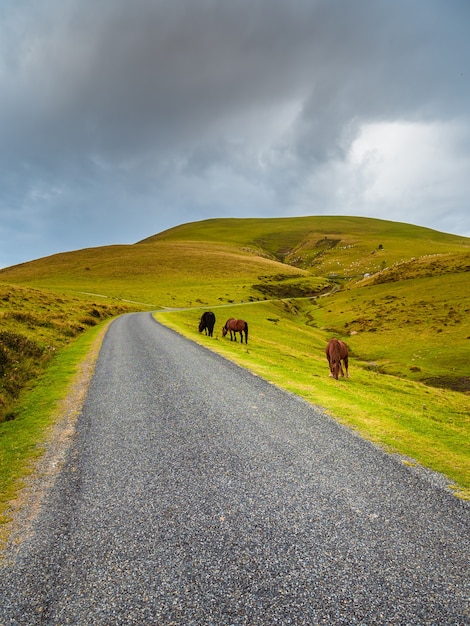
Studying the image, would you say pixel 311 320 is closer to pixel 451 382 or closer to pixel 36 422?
pixel 451 382

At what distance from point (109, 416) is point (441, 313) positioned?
178 feet

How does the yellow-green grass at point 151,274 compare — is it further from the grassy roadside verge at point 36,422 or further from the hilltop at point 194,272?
the grassy roadside verge at point 36,422

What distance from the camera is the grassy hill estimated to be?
12148mm

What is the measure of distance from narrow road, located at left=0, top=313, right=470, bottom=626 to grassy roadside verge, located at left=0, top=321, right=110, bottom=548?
0.76 metres

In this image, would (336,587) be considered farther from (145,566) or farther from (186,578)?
(145,566)

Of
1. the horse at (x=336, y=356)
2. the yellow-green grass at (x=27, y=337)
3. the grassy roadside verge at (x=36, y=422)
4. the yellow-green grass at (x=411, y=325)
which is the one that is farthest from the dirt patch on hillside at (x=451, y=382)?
the yellow-green grass at (x=27, y=337)

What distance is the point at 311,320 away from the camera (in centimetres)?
6406

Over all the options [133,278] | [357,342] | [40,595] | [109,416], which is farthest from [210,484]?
[133,278]

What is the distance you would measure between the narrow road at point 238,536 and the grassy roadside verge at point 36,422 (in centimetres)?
76

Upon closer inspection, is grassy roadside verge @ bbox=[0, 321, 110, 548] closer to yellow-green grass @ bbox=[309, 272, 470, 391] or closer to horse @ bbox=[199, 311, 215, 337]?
horse @ bbox=[199, 311, 215, 337]

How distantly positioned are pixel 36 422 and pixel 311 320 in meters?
58.2

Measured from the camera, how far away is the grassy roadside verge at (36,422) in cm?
671

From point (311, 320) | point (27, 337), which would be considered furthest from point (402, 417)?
point (311, 320)

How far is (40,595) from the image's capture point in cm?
404
